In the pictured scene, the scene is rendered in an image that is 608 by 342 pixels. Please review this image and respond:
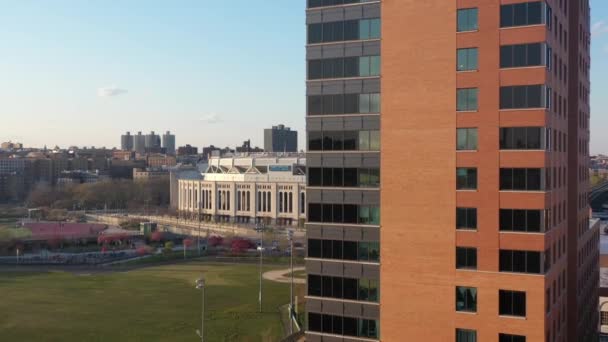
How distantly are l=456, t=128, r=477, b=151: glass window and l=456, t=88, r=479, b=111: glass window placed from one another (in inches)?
47.6

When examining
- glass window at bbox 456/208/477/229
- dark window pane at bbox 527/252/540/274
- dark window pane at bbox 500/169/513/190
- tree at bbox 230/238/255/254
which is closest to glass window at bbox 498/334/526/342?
dark window pane at bbox 527/252/540/274

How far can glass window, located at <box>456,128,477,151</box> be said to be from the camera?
36.2 m

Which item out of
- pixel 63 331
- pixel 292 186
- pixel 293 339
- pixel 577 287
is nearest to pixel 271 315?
pixel 293 339

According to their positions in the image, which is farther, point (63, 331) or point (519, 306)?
point (63, 331)

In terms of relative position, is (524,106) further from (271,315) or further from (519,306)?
(271,315)

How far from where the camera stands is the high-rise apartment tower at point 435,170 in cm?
3525

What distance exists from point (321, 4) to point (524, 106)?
44.1 ft

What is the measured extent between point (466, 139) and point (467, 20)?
6557 millimetres

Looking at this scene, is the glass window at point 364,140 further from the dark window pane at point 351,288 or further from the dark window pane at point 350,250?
the dark window pane at point 351,288

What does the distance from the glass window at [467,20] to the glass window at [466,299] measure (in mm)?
14318

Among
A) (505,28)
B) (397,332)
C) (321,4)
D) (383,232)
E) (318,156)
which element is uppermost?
(321,4)

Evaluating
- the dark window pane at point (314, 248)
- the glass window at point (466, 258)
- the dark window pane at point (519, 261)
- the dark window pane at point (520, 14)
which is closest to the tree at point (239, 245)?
the dark window pane at point (314, 248)

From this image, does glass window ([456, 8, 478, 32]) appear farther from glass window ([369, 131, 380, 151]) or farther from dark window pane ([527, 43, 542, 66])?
glass window ([369, 131, 380, 151])

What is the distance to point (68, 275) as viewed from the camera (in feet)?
329
